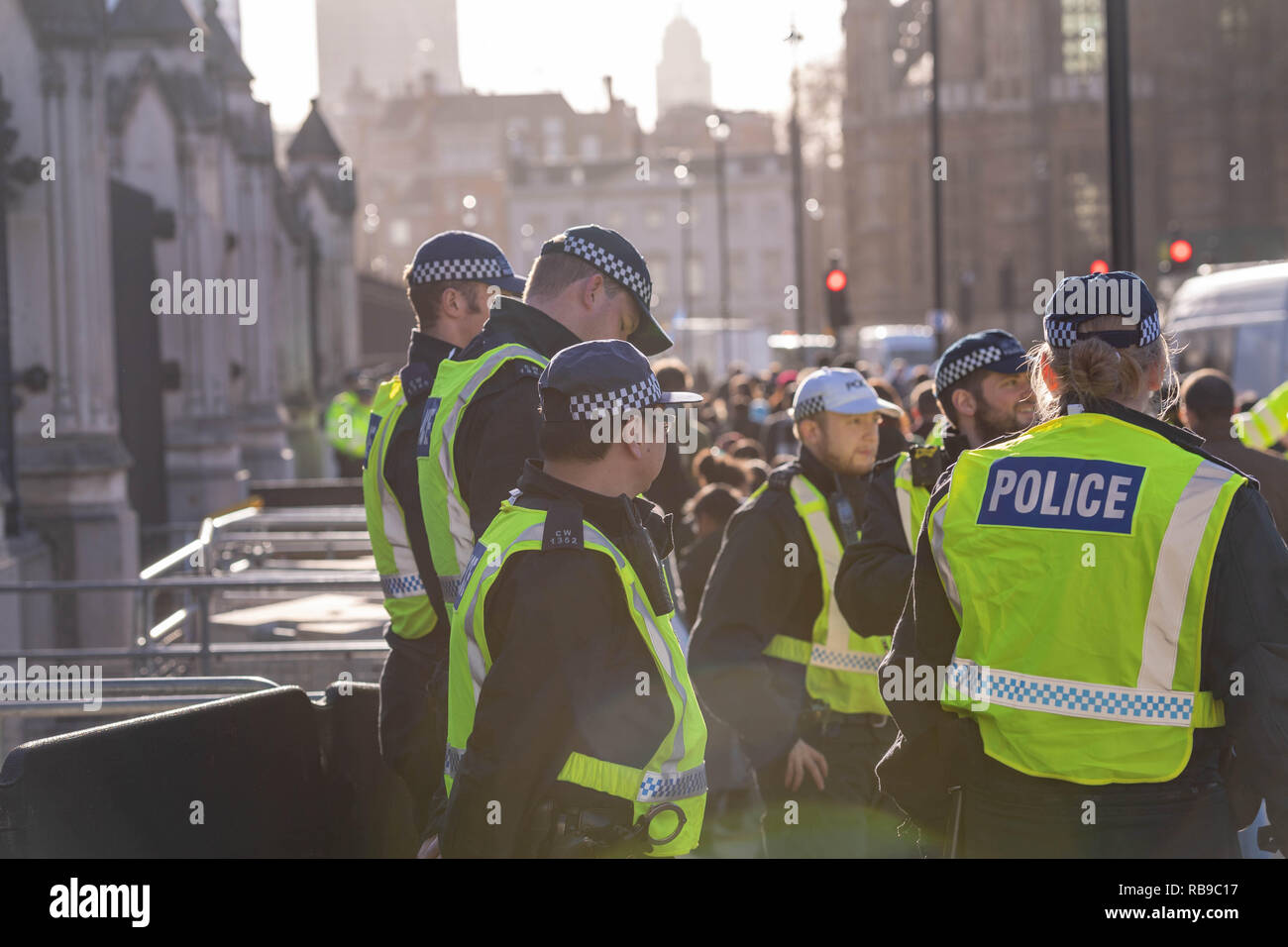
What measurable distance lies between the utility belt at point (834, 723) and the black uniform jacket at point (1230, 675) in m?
1.77

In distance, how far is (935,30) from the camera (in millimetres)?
22578

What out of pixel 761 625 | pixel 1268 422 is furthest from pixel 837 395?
pixel 1268 422

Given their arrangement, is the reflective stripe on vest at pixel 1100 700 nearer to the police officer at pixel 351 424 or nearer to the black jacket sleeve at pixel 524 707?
the black jacket sleeve at pixel 524 707

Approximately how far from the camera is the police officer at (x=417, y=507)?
459 cm

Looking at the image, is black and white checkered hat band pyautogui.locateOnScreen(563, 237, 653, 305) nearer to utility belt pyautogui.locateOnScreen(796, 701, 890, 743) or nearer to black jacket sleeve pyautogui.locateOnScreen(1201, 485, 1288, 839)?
black jacket sleeve pyautogui.locateOnScreen(1201, 485, 1288, 839)

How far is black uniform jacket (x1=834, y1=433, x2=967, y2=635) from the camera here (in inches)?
190

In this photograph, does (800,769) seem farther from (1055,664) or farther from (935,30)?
(935,30)

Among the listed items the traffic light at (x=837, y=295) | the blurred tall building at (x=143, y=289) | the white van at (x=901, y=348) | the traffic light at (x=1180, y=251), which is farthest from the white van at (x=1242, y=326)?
the white van at (x=901, y=348)

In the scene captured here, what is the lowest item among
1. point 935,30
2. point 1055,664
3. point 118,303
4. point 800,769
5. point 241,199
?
point 800,769

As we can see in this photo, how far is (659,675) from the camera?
3244 mm

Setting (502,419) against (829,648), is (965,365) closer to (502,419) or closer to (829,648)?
(829,648)
